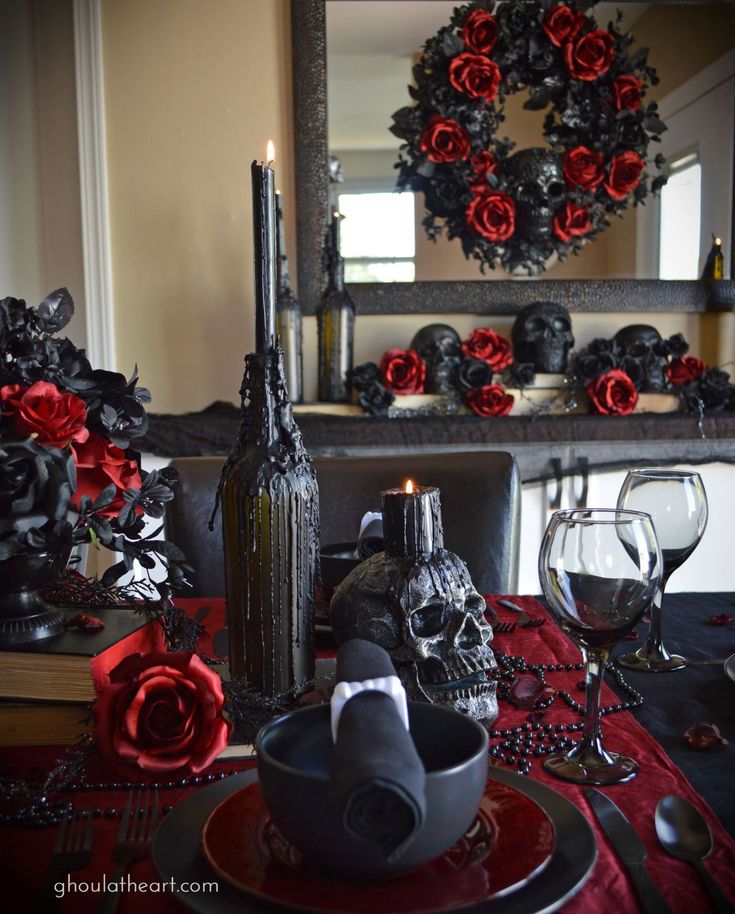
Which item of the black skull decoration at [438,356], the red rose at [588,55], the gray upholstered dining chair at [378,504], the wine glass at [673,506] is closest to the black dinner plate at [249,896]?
the wine glass at [673,506]

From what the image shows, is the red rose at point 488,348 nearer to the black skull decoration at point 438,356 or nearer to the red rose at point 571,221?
the black skull decoration at point 438,356

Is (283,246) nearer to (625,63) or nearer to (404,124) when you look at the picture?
(404,124)

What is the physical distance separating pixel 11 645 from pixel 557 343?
6.07 feet

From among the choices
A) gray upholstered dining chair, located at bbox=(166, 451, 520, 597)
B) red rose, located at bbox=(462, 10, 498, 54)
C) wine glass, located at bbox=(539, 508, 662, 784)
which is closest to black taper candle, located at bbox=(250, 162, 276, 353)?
wine glass, located at bbox=(539, 508, 662, 784)

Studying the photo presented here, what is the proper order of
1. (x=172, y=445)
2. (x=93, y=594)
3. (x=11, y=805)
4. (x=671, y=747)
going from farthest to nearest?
(x=172, y=445) → (x=93, y=594) → (x=671, y=747) → (x=11, y=805)

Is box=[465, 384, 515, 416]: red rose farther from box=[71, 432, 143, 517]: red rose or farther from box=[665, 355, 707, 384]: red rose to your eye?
box=[71, 432, 143, 517]: red rose

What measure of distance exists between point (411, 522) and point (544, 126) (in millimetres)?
1951

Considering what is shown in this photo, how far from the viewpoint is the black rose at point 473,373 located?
2240mm

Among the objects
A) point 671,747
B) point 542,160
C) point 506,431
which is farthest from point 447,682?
point 542,160

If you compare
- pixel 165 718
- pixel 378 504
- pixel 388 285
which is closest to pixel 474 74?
pixel 388 285

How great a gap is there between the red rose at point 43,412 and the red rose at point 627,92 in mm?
2064

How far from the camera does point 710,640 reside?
90cm

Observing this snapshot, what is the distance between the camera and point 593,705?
589mm

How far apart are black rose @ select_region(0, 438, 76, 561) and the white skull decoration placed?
0.22 metres
